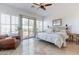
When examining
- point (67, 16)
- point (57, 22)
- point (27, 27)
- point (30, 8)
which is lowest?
point (27, 27)

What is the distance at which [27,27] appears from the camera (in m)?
2.94

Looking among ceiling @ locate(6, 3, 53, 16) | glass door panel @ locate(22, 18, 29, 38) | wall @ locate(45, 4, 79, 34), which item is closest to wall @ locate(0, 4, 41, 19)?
ceiling @ locate(6, 3, 53, 16)

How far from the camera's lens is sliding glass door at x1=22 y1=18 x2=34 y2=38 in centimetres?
290

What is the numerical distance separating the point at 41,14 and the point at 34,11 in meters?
0.24

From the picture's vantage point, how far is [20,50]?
283 cm

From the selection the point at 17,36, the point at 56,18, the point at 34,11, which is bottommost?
the point at 17,36

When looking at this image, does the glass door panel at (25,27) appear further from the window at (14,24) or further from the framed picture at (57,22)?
the framed picture at (57,22)

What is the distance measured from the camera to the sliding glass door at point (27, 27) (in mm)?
2903

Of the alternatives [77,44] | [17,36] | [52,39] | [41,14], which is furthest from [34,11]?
[77,44]

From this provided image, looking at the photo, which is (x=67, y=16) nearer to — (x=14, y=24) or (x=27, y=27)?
(x=27, y=27)

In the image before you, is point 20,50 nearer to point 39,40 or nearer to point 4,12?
point 39,40

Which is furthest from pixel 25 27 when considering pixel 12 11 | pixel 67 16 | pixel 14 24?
pixel 67 16

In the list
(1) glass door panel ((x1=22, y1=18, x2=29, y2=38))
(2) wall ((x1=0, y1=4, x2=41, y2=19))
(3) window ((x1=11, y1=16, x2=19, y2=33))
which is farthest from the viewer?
(1) glass door panel ((x1=22, y1=18, x2=29, y2=38))

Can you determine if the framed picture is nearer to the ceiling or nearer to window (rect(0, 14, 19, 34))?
the ceiling
